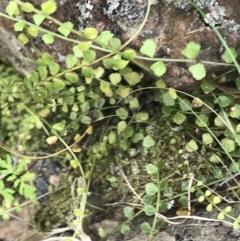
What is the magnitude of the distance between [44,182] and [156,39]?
0.70 meters

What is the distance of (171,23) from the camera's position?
135 cm

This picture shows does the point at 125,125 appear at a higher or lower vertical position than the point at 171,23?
lower

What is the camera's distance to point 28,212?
5.68 feet

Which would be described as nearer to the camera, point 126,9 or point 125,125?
point 126,9

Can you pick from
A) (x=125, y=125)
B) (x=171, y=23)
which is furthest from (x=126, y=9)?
(x=125, y=125)

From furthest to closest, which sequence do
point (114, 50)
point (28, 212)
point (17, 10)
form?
point (28, 212), point (17, 10), point (114, 50)

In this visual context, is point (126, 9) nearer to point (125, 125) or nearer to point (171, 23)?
point (171, 23)

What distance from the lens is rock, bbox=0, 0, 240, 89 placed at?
132 centimetres

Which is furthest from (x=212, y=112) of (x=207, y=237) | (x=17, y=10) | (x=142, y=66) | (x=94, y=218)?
(x=17, y=10)

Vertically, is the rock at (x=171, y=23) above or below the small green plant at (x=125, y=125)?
above

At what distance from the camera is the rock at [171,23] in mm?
1316

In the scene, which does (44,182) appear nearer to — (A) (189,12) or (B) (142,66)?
(B) (142,66)

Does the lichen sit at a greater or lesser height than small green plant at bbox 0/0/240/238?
greater

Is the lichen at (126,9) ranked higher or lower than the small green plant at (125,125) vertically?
higher
